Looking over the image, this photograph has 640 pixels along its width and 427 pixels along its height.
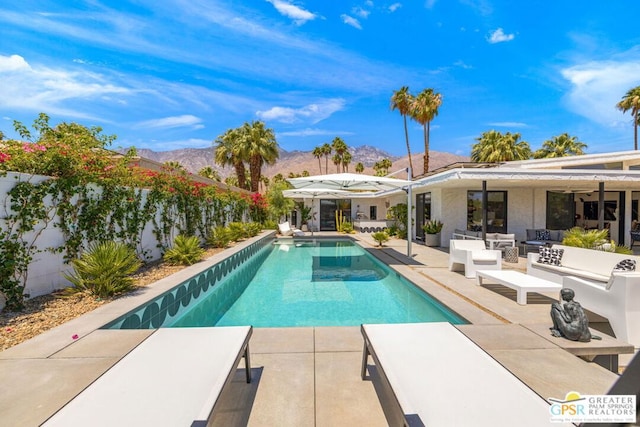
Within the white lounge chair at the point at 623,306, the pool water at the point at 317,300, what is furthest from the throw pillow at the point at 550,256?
the pool water at the point at 317,300

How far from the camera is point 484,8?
10141 mm

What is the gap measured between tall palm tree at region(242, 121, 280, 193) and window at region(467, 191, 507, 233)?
17.4 meters

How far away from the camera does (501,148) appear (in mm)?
28641

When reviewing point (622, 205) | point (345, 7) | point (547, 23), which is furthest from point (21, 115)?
point (622, 205)

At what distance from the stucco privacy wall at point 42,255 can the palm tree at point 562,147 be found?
3620 cm

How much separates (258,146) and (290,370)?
24.3 metres

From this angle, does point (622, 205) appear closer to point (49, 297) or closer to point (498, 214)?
point (498, 214)

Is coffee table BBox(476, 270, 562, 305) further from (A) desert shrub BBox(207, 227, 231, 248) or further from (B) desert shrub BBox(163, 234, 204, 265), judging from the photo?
(A) desert shrub BBox(207, 227, 231, 248)

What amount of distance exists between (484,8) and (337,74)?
29.0 feet

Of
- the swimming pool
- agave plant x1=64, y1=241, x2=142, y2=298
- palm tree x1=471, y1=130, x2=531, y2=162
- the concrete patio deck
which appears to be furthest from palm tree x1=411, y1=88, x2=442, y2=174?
agave plant x1=64, y1=241, x2=142, y2=298

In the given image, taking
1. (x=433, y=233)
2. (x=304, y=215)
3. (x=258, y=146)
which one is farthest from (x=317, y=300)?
(x=258, y=146)

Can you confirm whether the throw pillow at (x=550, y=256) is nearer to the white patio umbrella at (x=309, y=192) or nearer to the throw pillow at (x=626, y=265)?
the throw pillow at (x=626, y=265)

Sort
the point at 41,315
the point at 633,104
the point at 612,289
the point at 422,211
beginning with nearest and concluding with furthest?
the point at 612,289
the point at 41,315
the point at 422,211
the point at 633,104

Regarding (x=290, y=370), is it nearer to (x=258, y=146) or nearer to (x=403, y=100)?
(x=258, y=146)
